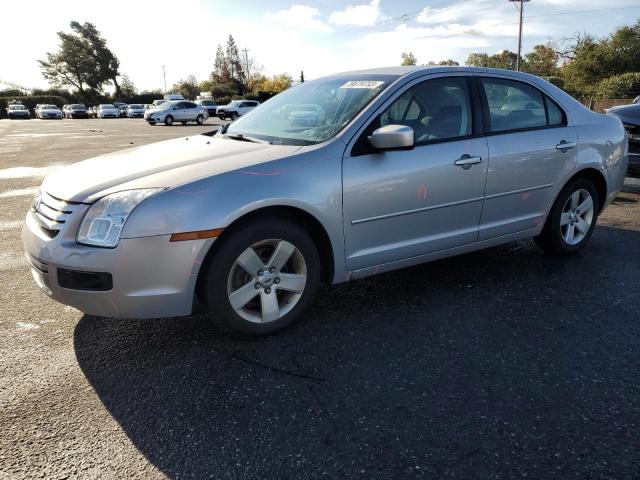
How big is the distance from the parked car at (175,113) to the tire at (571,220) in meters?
31.9

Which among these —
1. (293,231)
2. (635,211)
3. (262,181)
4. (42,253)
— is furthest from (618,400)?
(635,211)

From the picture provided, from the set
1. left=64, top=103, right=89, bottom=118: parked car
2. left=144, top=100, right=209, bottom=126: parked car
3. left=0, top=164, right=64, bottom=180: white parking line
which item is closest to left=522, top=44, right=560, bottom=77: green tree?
left=144, top=100, right=209, bottom=126: parked car

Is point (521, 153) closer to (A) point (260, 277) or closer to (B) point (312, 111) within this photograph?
(B) point (312, 111)

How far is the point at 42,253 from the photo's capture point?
2.88 m

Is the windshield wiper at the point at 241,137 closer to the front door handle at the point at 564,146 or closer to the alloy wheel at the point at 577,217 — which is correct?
the front door handle at the point at 564,146

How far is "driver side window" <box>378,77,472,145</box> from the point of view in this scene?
11.9 ft

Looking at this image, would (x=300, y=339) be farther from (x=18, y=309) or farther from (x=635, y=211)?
(x=635, y=211)

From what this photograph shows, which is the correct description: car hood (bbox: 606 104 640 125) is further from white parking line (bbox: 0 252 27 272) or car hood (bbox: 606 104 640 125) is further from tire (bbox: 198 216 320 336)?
white parking line (bbox: 0 252 27 272)

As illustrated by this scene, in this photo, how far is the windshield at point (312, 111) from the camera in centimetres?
354

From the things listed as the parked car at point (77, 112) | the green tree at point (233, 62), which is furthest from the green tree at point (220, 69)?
the parked car at point (77, 112)

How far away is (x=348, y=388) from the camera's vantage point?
8.72 ft

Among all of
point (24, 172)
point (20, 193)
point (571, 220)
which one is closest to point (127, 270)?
point (571, 220)

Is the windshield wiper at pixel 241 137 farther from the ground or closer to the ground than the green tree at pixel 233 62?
closer to the ground

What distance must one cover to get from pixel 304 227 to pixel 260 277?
17.0 inches
